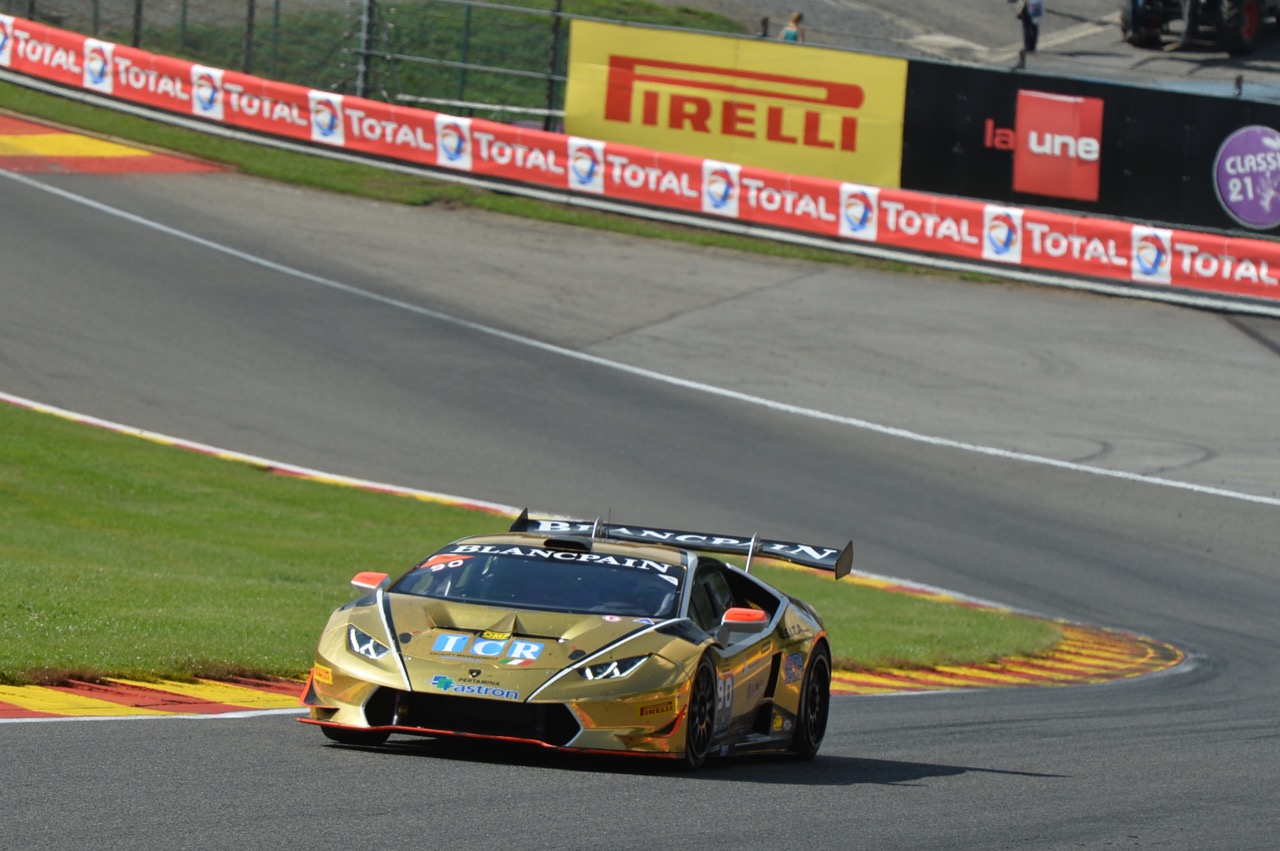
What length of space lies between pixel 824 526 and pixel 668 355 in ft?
21.6

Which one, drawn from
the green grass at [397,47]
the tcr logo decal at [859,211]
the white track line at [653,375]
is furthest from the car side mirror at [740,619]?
the green grass at [397,47]

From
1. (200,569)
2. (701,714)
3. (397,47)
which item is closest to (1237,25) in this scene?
(397,47)

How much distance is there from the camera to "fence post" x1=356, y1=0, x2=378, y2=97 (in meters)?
35.3

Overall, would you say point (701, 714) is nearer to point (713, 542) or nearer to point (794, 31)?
point (713, 542)

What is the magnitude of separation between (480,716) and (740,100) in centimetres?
2502

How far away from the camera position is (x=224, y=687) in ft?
38.0

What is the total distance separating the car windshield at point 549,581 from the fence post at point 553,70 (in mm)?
24952

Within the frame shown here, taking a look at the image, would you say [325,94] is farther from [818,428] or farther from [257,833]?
[257,833]

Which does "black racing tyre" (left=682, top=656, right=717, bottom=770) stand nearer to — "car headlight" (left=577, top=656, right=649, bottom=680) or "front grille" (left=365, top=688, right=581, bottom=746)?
"car headlight" (left=577, top=656, right=649, bottom=680)

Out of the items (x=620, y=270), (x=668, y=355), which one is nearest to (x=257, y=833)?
(x=668, y=355)

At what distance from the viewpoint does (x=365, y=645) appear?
355 inches

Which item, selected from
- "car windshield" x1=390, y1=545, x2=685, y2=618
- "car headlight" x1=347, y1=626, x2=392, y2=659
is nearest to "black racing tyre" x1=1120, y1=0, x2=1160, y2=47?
"car windshield" x1=390, y1=545, x2=685, y2=618

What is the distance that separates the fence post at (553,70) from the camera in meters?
34.1

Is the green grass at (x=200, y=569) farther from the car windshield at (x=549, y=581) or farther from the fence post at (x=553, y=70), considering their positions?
the fence post at (x=553, y=70)
